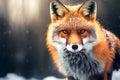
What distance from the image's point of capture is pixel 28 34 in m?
6.30

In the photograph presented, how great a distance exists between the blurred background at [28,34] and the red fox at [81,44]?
0.08 m

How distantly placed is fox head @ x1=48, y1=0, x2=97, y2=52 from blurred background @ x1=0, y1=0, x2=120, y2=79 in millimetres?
102

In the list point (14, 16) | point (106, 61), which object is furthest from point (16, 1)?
point (106, 61)

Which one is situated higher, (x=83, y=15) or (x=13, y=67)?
(x=83, y=15)

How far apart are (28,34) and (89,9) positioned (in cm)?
61

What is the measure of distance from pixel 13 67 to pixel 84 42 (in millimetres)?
729

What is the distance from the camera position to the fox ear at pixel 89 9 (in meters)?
6.15

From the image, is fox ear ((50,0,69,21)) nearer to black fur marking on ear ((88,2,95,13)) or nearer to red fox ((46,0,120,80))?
red fox ((46,0,120,80))

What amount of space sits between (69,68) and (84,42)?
1.04 feet

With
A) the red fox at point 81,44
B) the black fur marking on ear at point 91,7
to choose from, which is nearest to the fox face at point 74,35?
the red fox at point 81,44

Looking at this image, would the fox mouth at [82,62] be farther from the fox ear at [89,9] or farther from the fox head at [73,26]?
the fox ear at [89,9]

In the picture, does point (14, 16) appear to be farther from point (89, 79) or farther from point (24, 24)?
point (89, 79)

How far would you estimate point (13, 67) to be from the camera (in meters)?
6.32

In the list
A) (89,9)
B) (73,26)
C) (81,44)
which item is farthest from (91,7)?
(81,44)
